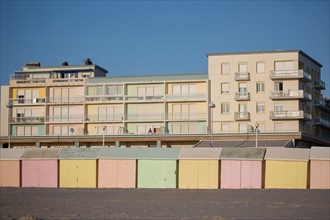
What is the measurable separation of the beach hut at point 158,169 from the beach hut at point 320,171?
33.4 ft

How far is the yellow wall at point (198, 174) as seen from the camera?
4922 cm

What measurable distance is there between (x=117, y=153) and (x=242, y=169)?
10.1 meters

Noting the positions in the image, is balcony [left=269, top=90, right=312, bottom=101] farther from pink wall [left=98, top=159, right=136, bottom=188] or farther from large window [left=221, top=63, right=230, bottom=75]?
pink wall [left=98, top=159, right=136, bottom=188]

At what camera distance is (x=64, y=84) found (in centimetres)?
7781

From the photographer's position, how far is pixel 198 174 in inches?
1955

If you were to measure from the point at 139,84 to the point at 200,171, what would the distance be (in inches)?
1056

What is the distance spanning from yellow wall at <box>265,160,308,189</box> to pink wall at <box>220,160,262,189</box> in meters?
0.82

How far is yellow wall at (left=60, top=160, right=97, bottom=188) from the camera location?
52250mm

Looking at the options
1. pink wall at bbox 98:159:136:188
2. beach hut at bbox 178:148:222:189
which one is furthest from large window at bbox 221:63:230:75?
pink wall at bbox 98:159:136:188

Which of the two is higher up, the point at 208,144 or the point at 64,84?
the point at 64,84

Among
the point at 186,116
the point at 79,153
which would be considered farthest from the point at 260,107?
the point at 79,153

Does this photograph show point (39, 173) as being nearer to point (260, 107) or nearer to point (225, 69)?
point (225, 69)

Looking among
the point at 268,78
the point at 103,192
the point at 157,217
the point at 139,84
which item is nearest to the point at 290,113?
the point at 268,78

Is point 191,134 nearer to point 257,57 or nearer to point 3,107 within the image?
point 257,57
